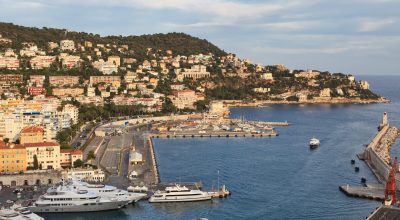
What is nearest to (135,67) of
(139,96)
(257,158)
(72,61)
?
(72,61)

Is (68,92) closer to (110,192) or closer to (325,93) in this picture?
(110,192)

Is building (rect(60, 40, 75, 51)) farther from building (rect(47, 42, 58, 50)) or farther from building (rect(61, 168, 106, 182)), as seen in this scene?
building (rect(61, 168, 106, 182))

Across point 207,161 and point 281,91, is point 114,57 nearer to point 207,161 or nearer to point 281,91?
point 281,91

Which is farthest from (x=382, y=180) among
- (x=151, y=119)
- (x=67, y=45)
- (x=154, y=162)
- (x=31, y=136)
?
(x=67, y=45)

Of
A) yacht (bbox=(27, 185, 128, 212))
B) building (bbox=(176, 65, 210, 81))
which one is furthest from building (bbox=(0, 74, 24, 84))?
yacht (bbox=(27, 185, 128, 212))

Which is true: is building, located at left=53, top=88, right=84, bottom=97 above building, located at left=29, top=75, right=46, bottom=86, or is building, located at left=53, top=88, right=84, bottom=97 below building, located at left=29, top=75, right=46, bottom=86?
below
